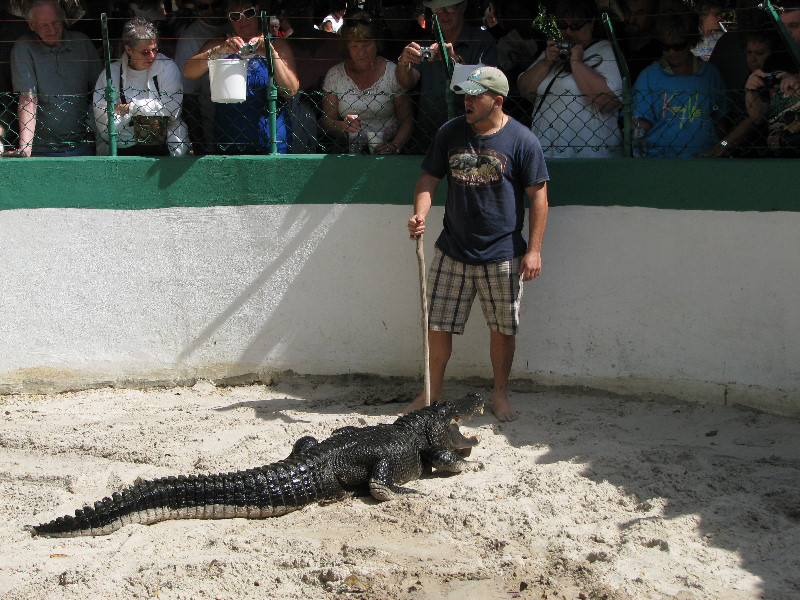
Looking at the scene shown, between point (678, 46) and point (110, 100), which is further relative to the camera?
point (110, 100)

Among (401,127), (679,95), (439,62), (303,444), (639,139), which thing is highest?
(439,62)

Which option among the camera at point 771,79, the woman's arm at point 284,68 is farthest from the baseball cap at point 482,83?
the camera at point 771,79

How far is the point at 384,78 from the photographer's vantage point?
5.38m

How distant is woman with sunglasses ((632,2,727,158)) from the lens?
4.98 m

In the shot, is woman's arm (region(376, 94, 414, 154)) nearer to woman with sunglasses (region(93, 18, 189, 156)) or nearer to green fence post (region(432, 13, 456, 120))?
green fence post (region(432, 13, 456, 120))

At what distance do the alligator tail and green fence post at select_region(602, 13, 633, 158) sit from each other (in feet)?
8.38

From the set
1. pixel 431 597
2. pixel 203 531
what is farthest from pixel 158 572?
pixel 431 597

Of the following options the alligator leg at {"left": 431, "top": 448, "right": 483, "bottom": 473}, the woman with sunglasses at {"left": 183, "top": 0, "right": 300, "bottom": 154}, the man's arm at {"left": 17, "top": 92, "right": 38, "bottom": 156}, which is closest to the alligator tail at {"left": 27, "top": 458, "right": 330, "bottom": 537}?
the alligator leg at {"left": 431, "top": 448, "right": 483, "bottom": 473}

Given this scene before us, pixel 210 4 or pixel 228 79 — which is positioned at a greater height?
pixel 210 4

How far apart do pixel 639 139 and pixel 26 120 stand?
365cm

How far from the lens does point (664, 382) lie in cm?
511

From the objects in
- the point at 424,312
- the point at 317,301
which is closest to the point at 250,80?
the point at 317,301

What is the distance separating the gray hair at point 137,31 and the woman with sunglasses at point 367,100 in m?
1.07

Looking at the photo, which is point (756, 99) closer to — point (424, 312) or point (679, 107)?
point (679, 107)
